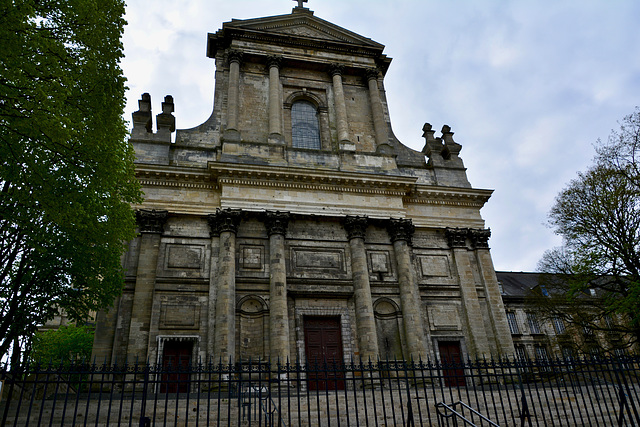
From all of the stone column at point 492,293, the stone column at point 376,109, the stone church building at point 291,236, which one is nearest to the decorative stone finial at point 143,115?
the stone church building at point 291,236

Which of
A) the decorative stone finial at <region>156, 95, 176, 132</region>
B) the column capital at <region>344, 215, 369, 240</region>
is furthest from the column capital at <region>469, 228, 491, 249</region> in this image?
the decorative stone finial at <region>156, 95, 176, 132</region>

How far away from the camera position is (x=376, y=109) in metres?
23.5

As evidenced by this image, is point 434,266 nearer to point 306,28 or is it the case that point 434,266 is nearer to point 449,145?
point 449,145

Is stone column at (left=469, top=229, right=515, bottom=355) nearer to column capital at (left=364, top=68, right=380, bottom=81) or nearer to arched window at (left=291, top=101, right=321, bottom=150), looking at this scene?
arched window at (left=291, top=101, right=321, bottom=150)

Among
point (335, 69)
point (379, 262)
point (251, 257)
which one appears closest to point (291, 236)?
point (251, 257)

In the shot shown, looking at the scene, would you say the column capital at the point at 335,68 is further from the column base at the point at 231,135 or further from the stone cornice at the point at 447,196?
the stone cornice at the point at 447,196

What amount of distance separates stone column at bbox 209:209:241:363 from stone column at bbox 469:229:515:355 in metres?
10.9

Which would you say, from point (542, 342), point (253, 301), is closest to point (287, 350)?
point (253, 301)

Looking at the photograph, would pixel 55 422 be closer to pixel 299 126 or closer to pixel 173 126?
pixel 173 126

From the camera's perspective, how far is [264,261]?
1825cm

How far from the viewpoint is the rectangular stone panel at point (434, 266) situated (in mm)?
19953

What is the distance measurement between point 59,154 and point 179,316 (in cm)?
907

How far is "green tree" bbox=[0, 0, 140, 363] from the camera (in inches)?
304

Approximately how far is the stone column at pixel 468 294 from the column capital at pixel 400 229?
212 cm
